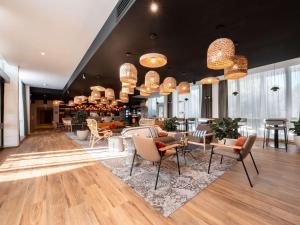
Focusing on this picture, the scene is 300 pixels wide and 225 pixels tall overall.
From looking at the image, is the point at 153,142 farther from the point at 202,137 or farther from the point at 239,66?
the point at 202,137

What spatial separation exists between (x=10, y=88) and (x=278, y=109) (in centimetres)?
1132

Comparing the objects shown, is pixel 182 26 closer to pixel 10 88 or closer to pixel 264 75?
pixel 264 75

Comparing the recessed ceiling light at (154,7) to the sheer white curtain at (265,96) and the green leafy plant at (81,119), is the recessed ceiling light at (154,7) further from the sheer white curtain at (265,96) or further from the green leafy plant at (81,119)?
the green leafy plant at (81,119)

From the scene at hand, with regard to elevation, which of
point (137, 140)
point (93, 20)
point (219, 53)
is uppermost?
point (93, 20)

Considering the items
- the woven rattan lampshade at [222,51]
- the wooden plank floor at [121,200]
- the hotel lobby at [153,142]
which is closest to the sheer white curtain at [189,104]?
the hotel lobby at [153,142]

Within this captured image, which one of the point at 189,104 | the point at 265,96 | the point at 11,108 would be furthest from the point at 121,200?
the point at 189,104

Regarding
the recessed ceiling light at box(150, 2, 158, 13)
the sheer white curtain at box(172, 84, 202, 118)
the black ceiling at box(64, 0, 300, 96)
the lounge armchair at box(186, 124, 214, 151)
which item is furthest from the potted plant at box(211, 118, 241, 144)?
the sheer white curtain at box(172, 84, 202, 118)

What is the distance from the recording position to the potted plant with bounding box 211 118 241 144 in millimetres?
4568

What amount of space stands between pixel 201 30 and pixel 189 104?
7990 mm

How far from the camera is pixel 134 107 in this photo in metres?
18.0

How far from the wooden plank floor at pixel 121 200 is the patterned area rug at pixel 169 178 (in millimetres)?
119

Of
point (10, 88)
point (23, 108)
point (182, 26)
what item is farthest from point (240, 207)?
point (23, 108)

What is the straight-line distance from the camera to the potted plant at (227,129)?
15.0 feet

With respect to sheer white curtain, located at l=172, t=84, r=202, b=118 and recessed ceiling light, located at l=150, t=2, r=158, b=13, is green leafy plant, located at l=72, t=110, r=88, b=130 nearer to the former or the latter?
sheer white curtain, located at l=172, t=84, r=202, b=118
